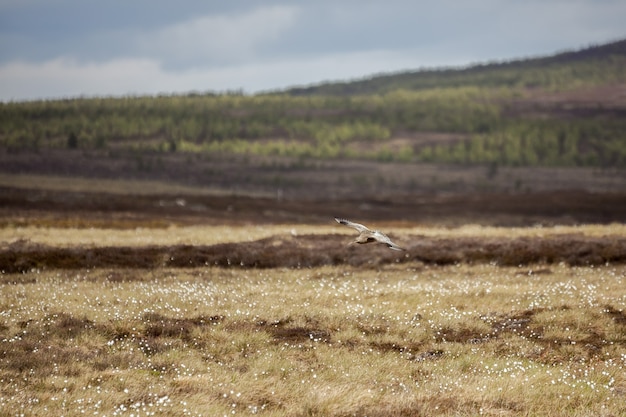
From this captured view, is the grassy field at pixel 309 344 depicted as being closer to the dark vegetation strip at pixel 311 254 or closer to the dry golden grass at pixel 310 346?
the dry golden grass at pixel 310 346

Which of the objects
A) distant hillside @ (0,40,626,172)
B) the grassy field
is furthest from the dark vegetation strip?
distant hillside @ (0,40,626,172)

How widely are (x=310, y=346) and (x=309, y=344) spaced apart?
13 cm

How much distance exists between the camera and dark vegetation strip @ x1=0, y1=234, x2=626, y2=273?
2631cm

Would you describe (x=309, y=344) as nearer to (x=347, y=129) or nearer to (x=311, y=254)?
(x=311, y=254)

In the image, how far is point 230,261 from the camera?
90.1 ft

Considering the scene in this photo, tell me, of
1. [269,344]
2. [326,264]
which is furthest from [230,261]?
[269,344]

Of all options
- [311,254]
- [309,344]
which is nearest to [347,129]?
[311,254]

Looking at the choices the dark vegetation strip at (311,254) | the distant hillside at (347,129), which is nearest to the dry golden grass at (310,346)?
the dark vegetation strip at (311,254)

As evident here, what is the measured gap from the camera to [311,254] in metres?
28.5

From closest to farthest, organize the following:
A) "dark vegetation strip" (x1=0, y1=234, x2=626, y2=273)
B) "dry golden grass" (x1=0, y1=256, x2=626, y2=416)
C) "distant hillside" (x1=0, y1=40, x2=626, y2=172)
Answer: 1. "dry golden grass" (x1=0, y1=256, x2=626, y2=416)
2. "dark vegetation strip" (x1=0, y1=234, x2=626, y2=273)
3. "distant hillside" (x1=0, y1=40, x2=626, y2=172)

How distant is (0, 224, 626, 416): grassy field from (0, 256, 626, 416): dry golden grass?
5cm

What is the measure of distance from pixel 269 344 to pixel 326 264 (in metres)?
12.7

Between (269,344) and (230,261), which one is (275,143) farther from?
(269,344)

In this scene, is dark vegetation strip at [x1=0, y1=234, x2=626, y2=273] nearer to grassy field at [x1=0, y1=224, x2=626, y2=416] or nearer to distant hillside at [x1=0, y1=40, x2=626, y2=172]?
grassy field at [x1=0, y1=224, x2=626, y2=416]
